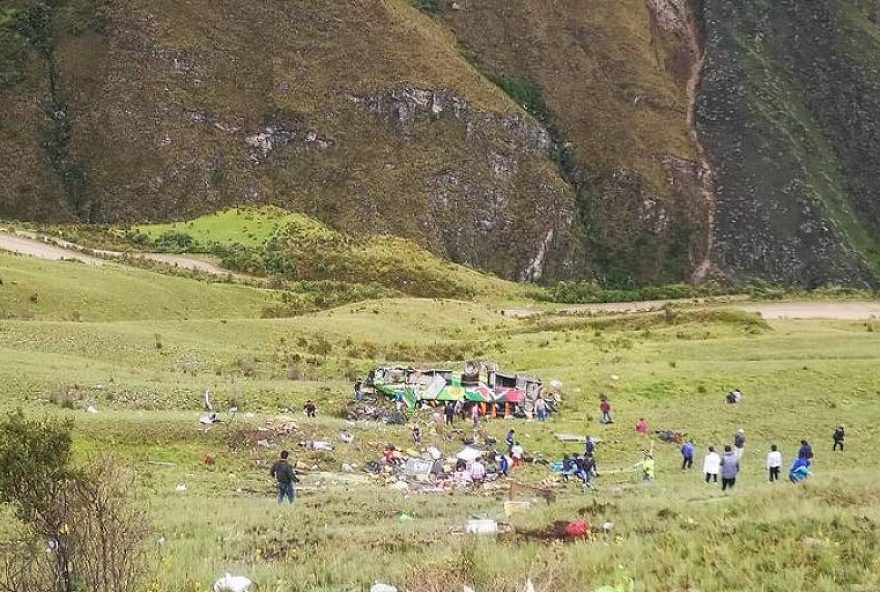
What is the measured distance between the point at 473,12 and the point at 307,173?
1707 inches

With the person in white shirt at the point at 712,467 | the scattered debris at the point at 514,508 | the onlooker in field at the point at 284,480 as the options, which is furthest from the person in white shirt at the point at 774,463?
the onlooker in field at the point at 284,480

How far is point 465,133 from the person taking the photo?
3809 inches

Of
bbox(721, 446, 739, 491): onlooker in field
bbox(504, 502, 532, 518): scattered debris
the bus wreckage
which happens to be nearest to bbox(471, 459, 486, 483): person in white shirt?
bbox(504, 502, 532, 518): scattered debris

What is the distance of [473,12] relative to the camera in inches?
4592

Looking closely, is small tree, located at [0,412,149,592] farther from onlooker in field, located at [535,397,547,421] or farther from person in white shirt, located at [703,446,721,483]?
onlooker in field, located at [535,397,547,421]

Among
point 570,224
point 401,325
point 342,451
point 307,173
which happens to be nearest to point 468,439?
point 342,451

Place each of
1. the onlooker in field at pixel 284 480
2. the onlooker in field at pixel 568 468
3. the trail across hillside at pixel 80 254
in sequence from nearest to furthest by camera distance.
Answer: the onlooker in field at pixel 284 480
the onlooker in field at pixel 568 468
the trail across hillside at pixel 80 254

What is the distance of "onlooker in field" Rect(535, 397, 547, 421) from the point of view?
3039cm

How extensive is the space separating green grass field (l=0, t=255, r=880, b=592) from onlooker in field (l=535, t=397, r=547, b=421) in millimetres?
854

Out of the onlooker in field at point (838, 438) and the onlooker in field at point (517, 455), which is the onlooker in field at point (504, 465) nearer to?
the onlooker in field at point (517, 455)

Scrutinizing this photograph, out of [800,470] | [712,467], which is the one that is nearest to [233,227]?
[712,467]

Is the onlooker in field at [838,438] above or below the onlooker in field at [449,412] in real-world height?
above

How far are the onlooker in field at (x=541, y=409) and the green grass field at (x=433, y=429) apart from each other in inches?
33.6

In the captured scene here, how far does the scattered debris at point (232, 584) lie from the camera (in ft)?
30.0
